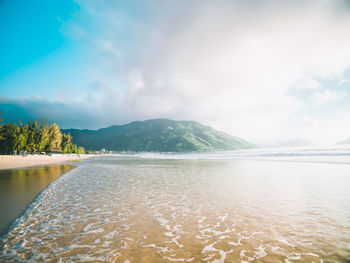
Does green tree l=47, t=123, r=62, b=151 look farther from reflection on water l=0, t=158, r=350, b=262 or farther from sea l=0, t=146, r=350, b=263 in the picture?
reflection on water l=0, t=158, r=350, b=262

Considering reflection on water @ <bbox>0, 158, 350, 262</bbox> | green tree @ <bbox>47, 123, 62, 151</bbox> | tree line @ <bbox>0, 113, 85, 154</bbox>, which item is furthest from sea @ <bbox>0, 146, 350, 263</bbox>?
green tree @ <bbox>47, 123, 62, 151</bbox>

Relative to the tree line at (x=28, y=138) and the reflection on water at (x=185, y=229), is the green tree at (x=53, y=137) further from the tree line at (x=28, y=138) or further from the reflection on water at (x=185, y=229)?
the reflection on water at (x=185, y=229)

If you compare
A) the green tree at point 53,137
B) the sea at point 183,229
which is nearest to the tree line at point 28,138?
the green tree at point 53,137

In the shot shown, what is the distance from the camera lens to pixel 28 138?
3073 inches

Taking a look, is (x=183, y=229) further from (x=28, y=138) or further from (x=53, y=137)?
(x=53, y=137)

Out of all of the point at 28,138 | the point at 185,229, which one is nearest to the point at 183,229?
the point at 185,229

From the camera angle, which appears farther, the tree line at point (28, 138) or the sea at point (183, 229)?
the tree line at point (28, 138)

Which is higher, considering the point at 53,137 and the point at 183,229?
the point at 53,137

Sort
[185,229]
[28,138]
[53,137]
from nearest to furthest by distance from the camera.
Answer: [185,229], [28,138], [53,137]

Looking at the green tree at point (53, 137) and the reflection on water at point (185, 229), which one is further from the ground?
the green tree at point (53, 137)

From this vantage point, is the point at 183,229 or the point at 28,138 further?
the point at 28,138

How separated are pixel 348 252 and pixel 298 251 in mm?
1415

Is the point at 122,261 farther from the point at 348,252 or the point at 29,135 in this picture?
the point at 29,135

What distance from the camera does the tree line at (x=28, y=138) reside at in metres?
71.6
